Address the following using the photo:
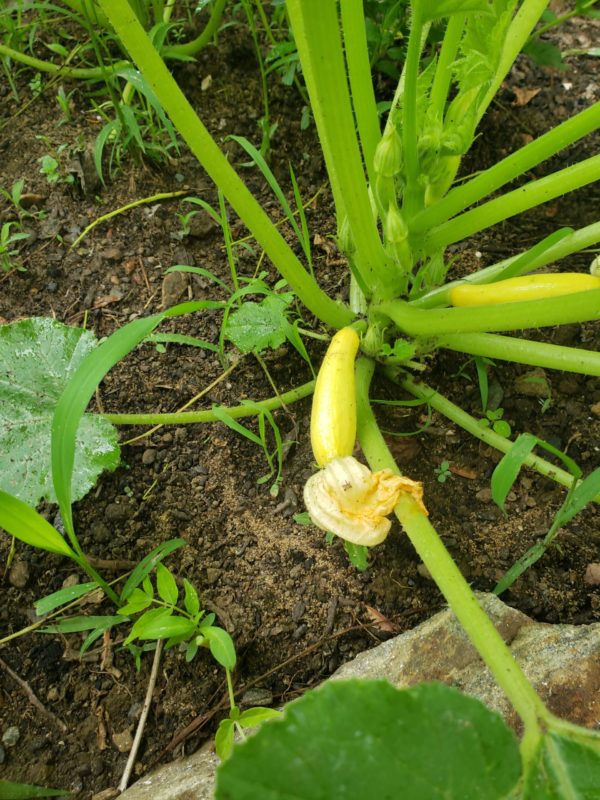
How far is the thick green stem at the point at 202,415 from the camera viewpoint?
1677mm

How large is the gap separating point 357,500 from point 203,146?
2.48 ft

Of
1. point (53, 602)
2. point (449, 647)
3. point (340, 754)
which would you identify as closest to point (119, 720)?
point (53, 602)

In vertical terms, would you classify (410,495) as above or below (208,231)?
below

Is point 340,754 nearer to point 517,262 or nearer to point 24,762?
point 24,762

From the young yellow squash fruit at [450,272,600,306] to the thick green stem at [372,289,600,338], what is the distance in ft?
0.47

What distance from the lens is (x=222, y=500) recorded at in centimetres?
183

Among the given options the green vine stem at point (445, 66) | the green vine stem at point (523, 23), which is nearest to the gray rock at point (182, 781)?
the green vine stem at point (445, 66)

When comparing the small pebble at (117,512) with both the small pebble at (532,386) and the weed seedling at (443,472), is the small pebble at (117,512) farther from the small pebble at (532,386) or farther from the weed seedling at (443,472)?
the small pebble at (532,386)

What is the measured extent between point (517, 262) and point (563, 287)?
115mm

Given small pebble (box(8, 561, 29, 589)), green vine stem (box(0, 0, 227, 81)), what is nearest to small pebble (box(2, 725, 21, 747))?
small pebble (box(8, 561, 29, 589))

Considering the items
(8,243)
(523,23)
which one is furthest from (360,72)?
(8,243)

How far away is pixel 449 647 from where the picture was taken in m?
1.44

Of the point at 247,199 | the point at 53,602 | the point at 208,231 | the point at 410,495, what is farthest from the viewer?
the point at 208,231

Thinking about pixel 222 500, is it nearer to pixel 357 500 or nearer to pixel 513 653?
pixel 357 500
